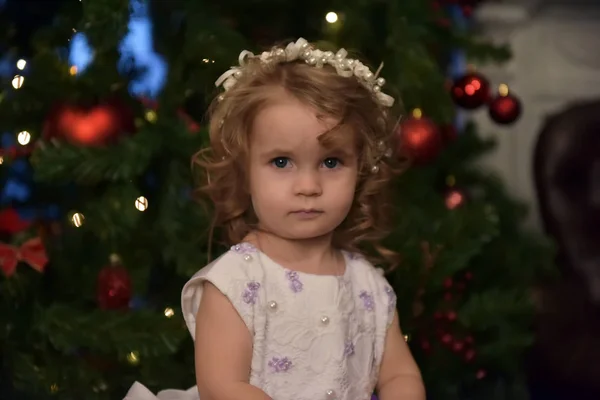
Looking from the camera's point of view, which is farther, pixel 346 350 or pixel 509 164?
pixel 509 164

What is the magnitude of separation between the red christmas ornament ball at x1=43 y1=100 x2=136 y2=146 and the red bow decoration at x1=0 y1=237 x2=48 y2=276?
227 millimetres

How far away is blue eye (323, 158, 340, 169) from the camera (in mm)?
1181

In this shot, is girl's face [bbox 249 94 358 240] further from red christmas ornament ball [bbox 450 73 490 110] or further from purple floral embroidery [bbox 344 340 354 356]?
red christmas ornament ball [bbox 450 73 490 110]

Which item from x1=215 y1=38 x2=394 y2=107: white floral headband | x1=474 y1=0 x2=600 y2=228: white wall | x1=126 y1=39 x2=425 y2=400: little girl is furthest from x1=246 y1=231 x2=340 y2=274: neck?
x1=474 y1=0 x2=600 y2=228: white wall

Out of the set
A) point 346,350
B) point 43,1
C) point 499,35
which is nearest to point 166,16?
point 43,1

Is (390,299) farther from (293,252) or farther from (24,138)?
(24,138)

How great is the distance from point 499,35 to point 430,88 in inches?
37.1

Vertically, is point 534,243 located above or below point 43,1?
below

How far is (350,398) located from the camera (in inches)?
→ 47.9

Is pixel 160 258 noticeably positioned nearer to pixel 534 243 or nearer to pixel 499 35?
pixel 534 243

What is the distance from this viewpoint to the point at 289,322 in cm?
118

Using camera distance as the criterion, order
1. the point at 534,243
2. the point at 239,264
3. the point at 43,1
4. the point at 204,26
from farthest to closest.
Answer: the point at 43,1 → the point at 534,243 → the point at 204,26 → the point at 239,264

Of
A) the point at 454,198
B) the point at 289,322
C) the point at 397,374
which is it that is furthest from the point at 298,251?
the point at 454,198

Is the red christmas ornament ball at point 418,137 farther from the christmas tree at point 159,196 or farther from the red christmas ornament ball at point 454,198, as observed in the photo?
the red christmas ornament ball at point 454,198
